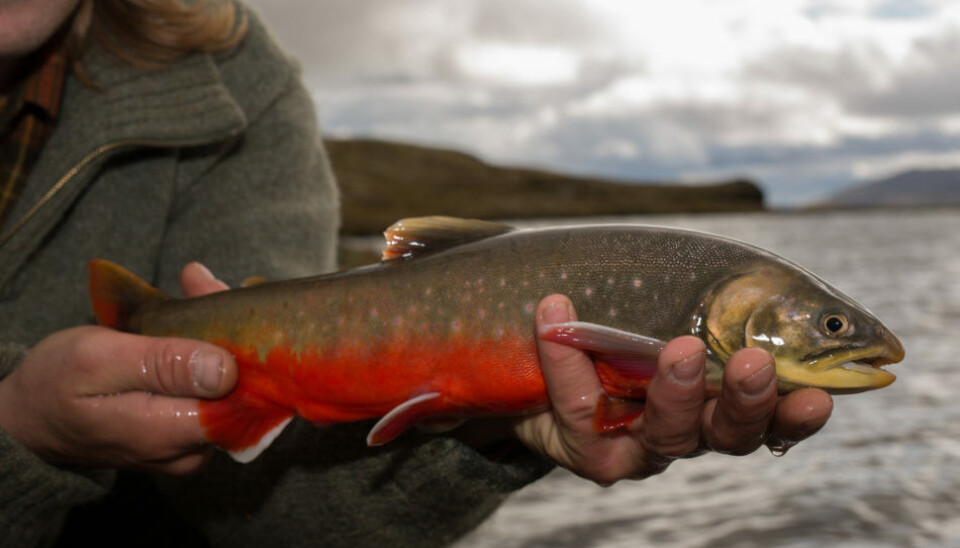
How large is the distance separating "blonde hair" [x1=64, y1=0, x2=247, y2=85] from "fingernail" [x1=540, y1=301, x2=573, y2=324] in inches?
84.0

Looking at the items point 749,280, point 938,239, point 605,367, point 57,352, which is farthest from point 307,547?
point 938,239

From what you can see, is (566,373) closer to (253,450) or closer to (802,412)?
(802,412)

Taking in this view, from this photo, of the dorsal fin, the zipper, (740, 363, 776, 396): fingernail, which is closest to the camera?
(740, 363, 776, 396): fingernail

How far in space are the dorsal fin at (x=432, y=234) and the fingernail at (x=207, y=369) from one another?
533mm

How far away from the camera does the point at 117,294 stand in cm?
254

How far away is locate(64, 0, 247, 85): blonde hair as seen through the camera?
3.32 metres

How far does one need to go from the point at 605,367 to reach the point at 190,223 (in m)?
2.23

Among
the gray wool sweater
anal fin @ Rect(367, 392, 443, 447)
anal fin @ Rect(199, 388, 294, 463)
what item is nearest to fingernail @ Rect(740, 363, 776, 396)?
anal fin @ Rect(367, 392, 443, 447)

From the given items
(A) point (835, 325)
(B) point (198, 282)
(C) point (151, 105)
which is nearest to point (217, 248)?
(C) point (151, 105)

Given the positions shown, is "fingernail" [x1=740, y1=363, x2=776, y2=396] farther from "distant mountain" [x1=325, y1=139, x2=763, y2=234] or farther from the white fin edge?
"distant mountain" [x1=325, y1=139, x2=763, y2=234]

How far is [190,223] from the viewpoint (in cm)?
363

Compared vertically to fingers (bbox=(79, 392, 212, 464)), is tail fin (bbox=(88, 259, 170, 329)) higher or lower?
higher

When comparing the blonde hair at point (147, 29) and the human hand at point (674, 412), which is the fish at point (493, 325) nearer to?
the human hand at point (674, 412)

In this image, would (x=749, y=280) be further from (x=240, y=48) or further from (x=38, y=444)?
(x=240, y=48)
